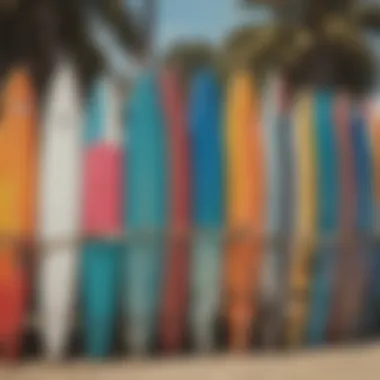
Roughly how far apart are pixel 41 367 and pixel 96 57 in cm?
822

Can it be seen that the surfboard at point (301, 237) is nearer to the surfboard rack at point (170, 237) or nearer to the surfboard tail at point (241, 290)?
the surfboard rack at point (170, 237)

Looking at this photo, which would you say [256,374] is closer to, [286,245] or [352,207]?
[286,245]

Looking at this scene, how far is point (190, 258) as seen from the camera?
17.1ft

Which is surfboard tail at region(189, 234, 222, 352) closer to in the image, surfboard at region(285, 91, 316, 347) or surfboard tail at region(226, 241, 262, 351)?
surfboard tail at region(226, 241, 262, 351)

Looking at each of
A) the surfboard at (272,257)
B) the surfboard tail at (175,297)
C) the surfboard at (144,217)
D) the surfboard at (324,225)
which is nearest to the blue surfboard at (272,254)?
the surfboard at (272,257)

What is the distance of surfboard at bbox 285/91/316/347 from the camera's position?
541 cm

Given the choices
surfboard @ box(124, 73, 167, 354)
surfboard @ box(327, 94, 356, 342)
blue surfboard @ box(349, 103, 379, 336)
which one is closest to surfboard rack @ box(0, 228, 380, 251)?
surfboard @ box(124, 73, 167, 354)

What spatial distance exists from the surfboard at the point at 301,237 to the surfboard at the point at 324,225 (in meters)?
0.04

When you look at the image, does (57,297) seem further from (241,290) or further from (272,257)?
(272,257)

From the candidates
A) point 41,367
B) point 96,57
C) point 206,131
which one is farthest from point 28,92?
point 96,57

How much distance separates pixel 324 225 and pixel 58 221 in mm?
1489

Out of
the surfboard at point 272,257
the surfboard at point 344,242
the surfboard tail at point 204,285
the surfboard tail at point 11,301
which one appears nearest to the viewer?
the surfboard tail at point 11,301

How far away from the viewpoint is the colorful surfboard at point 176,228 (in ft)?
16.9

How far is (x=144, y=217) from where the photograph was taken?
204 inches
